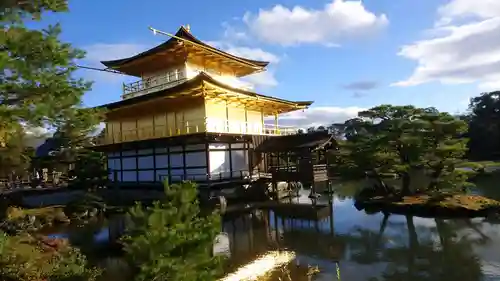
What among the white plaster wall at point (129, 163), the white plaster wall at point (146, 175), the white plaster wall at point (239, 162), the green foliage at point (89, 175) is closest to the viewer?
the white plaster wall at point (239, 162)

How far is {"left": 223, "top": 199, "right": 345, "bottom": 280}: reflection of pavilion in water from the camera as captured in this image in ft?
37.8

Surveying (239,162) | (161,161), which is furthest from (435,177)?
(161,161)

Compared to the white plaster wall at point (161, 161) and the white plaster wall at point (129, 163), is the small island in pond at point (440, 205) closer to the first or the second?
the white plaster wall at point (161, 161)

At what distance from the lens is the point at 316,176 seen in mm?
20141

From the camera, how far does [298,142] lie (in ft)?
70.2

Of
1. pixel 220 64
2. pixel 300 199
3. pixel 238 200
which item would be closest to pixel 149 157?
pixel 238 200

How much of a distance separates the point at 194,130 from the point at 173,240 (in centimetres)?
1653

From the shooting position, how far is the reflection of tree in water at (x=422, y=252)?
31.5 feet

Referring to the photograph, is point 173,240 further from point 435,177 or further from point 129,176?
point 129,176

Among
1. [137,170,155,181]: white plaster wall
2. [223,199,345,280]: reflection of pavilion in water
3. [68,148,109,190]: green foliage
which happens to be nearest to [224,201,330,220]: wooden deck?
[223,199,345,280]: reflection of pavilion in water

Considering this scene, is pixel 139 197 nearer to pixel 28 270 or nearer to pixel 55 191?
pixel 55 191

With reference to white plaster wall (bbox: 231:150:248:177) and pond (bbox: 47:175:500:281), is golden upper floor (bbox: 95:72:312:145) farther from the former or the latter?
pond (bbox: 47:175:500:281)

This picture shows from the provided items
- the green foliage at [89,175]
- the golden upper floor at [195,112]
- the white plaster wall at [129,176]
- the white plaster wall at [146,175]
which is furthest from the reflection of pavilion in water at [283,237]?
the green foliage at [89,175]

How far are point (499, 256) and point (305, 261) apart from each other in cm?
601
